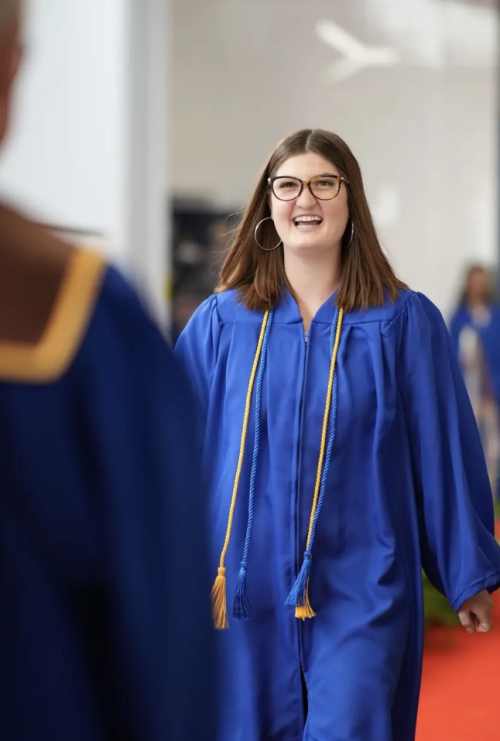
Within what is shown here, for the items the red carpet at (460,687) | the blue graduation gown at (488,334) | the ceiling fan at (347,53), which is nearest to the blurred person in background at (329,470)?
the red carpet at (460,687)

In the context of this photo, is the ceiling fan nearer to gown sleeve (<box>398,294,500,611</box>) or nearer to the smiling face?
the smiling face

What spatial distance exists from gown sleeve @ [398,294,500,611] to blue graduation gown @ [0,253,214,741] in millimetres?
1740

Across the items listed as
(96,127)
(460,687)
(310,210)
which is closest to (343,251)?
(310,210)

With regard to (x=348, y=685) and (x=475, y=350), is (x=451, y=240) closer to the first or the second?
(x=475, y=350)

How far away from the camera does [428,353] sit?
2600mm

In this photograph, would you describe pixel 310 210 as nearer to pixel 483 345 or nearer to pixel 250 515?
pixel 250 515

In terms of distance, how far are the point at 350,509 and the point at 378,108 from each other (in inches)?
350

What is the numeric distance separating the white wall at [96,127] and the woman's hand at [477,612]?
4.69 meters

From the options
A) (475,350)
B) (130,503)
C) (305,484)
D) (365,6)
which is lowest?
(475,350)

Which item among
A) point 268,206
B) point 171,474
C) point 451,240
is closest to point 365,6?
point 451,240

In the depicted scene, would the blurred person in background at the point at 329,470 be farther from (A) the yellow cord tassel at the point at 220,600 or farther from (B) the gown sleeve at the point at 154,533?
(B) the gown sleeve at the point at 154,533

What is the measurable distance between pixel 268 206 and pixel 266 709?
4.29 ft

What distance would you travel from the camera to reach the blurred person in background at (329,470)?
8.30 ft

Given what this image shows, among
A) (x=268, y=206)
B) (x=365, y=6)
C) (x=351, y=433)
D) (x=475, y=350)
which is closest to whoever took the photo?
(x=351, y=433)
